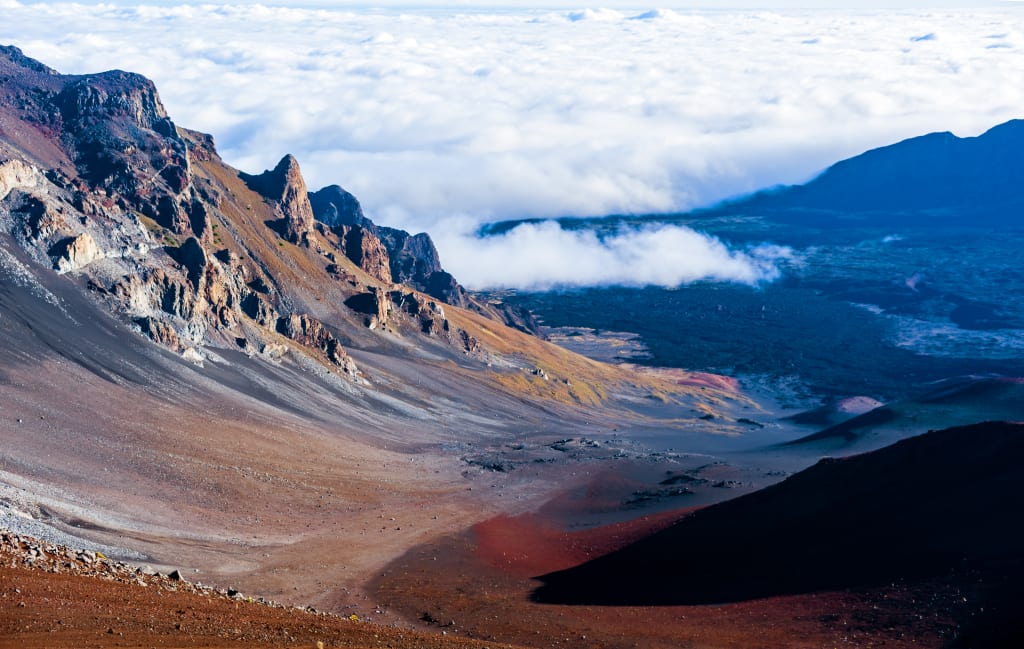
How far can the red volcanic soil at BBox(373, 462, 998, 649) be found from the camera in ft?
161

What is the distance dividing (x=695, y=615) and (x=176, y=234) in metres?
106

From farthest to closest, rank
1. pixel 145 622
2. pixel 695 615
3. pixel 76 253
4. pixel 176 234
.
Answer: pixel 176 234 → pixel 76 253 → pixel 695 615 → pixel 145 622

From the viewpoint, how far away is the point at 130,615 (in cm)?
3716

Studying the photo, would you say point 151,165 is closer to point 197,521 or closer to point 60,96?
point 60,96

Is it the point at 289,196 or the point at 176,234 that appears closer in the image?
the point at 176,234

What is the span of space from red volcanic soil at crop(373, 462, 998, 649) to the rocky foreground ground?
1172 centimetres

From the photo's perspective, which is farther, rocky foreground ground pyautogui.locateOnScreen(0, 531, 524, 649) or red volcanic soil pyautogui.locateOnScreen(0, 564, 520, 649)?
rocky foreground ground pyautogui.locateOnScreen(0, 531, 524, 649)

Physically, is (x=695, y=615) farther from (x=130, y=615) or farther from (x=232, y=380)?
(x=232, y=380)

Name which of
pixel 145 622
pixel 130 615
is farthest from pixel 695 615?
pixel 130 615

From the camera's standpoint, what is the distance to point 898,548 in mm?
58250

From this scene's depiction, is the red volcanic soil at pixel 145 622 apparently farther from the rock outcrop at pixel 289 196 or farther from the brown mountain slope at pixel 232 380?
the rock outcrop at pixel 289 196

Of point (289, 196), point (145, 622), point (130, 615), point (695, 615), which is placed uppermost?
point (289, 196)

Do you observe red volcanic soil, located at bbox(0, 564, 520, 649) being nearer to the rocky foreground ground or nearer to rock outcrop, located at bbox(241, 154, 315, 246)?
the rocky foreground ground

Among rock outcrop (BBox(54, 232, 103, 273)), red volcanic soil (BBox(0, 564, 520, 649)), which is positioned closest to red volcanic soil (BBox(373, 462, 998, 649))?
red volcanic soil (BBox(0, 564, 520, 649))
